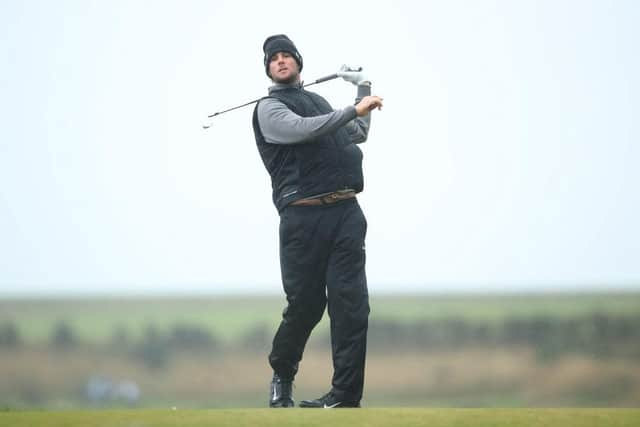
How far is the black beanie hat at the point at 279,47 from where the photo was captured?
662 cm

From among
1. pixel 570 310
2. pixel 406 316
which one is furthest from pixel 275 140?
pixel 406 316

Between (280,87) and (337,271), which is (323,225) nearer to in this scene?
(337,271)

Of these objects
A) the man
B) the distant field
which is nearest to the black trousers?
the man

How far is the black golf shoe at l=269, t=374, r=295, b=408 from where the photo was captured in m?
6.84

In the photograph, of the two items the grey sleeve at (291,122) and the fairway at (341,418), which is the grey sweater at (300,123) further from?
the fairway at (341,418)

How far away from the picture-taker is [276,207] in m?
6.60

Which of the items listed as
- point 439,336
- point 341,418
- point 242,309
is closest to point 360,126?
point 341,418

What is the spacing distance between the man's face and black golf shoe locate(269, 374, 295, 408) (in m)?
1.35

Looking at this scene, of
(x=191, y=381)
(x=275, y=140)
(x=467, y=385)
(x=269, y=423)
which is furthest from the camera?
(x=467, y=385)

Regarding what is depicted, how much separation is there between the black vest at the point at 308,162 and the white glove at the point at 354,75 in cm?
22

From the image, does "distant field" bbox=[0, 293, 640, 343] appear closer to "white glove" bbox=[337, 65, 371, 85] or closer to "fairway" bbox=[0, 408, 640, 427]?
"white glove" bbox=[337, 65, 371, 85]

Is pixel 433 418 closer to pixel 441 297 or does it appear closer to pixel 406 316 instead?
pixel 406 316

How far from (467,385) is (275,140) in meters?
36.8

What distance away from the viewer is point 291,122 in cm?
636
